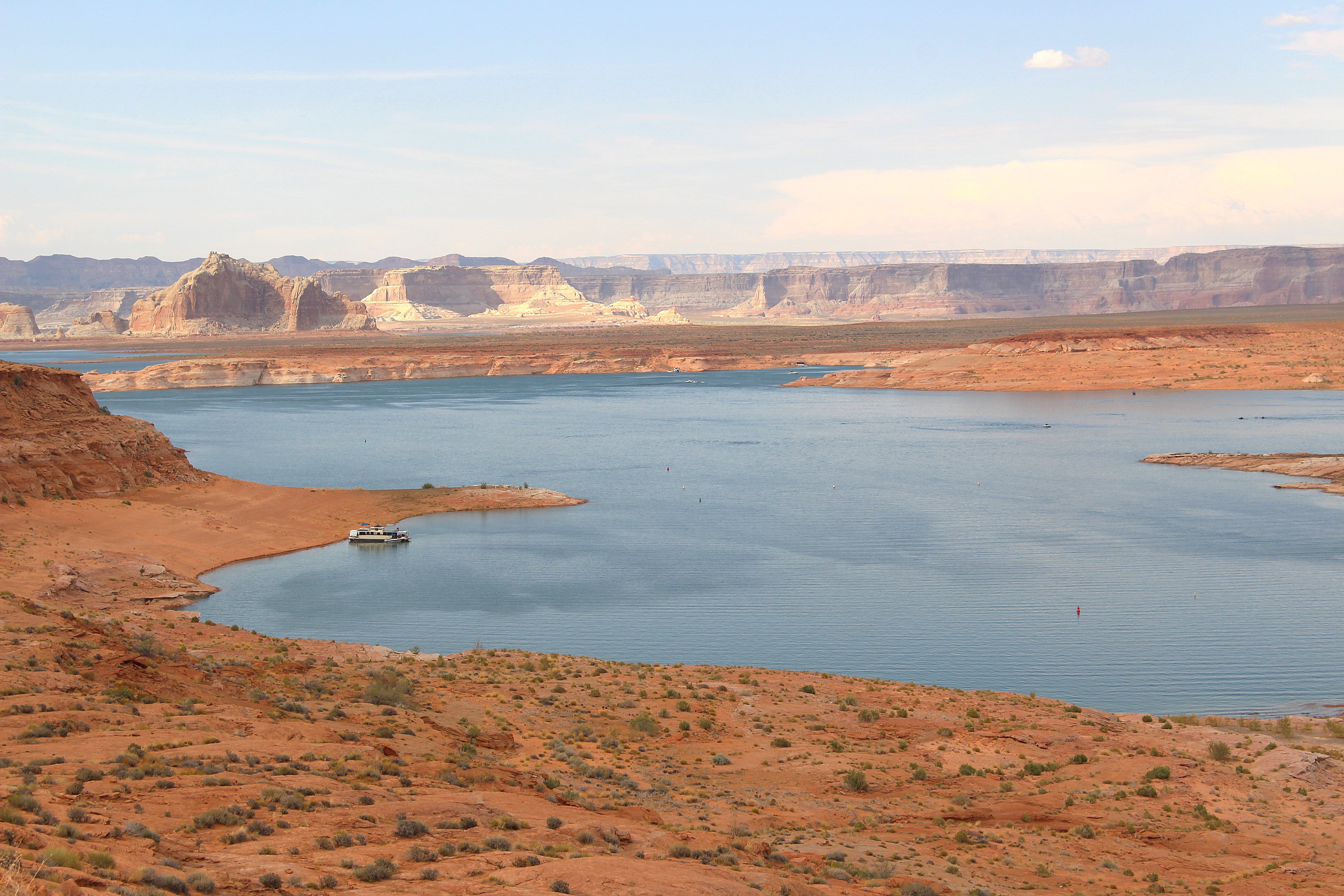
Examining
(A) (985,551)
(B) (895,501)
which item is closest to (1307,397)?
(B) (895,501)

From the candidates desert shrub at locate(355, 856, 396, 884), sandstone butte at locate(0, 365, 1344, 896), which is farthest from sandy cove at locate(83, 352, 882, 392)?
desert shrub at locate(355, 856, 396, 884)

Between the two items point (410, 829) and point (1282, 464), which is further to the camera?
point (1282, 464)

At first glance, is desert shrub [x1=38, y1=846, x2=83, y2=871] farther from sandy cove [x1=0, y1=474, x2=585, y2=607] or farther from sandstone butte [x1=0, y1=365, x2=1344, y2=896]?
sandy cove [x1=0, y1=474, x2=585, y2=607]

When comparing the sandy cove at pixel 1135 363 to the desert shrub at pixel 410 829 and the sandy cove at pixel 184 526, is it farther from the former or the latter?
the desert shrub at pixel 410 829

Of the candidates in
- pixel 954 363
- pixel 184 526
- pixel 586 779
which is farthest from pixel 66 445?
pixel 954 363

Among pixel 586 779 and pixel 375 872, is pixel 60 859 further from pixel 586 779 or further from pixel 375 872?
pixel 586 779
